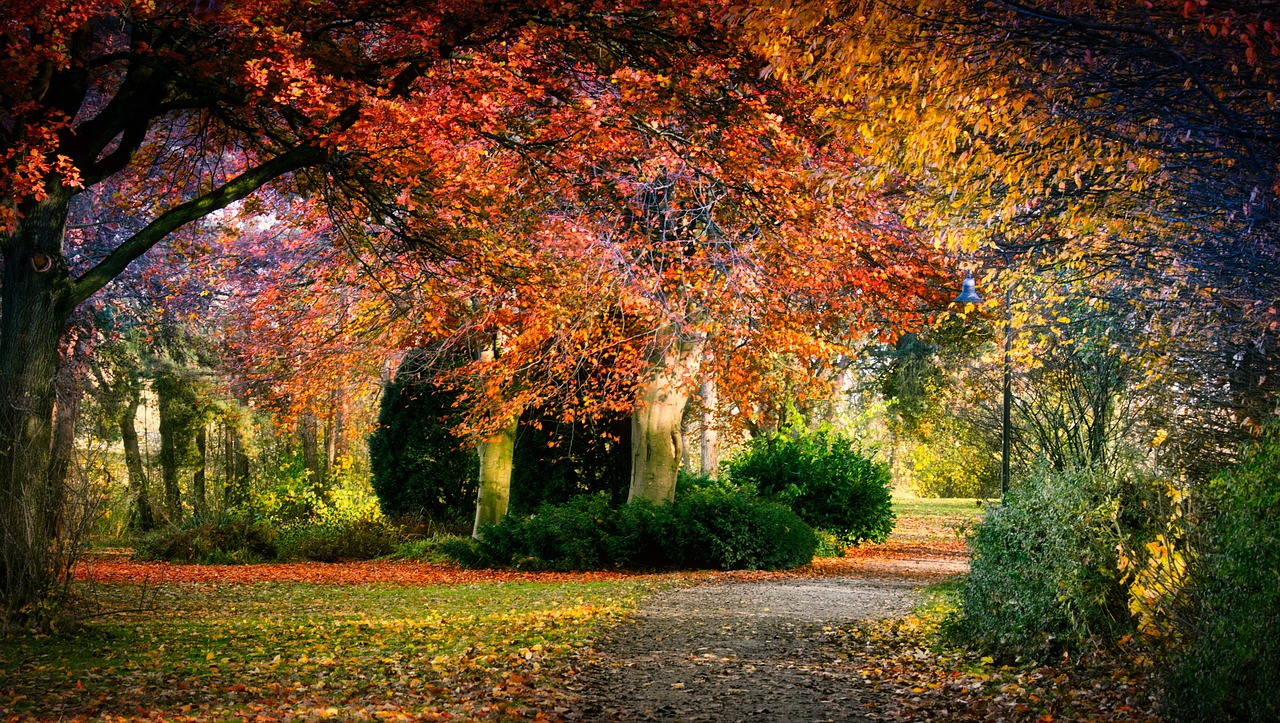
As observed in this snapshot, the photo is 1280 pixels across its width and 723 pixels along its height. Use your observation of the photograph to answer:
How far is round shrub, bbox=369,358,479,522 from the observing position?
19.8 m

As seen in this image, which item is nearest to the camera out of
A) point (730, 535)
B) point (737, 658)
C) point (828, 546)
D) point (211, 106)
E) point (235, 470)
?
point (737, 658)

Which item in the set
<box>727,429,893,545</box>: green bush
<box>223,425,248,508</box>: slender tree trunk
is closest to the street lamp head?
<box>727,429,893,545</box>: green bush

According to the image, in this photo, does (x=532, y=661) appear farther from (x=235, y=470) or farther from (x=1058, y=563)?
(x=235, y=470)

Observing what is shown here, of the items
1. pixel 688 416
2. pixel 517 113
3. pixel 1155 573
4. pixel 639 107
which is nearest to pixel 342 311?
pixel 517 113

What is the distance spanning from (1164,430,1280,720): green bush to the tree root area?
1.73 meters

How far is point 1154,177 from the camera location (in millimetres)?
7785

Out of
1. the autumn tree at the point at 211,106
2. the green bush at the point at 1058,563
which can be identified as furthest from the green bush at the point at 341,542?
the green bush at the point at 1058,563

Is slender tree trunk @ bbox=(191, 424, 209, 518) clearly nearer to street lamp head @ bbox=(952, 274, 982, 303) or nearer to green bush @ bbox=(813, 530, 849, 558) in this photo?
green bush @ bbox=(813, 530, 849, 558)

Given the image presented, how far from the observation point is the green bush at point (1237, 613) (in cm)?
421

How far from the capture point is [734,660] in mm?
7551

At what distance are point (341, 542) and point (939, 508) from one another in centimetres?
1959

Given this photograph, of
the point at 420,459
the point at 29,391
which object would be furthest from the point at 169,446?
the point at 29,391

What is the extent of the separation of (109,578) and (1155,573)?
12.9 m

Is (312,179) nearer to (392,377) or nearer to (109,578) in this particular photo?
(109,578)
